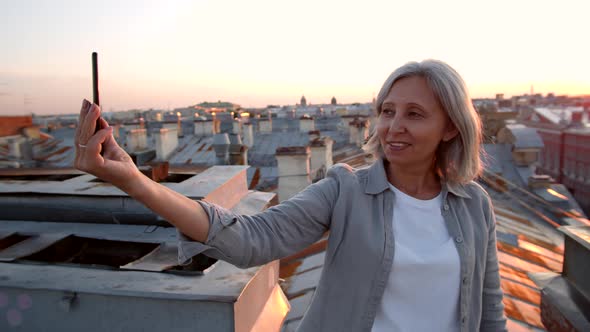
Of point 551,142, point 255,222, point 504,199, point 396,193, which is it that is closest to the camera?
point 255,222

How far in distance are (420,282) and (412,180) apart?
49cm

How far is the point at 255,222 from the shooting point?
5.68ft

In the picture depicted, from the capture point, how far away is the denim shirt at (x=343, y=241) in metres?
1.67

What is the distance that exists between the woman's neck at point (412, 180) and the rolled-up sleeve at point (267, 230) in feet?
1.09

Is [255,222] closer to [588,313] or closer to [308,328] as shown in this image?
[308,328]

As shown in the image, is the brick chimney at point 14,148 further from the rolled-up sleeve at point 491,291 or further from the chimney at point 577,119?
the chimney at point 577,119

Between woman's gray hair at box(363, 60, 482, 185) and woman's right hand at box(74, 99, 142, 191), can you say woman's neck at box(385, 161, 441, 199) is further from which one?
woman's right hand at box(74, 99, 142, 191)

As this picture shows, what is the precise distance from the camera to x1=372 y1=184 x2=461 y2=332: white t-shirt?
1.87 meters

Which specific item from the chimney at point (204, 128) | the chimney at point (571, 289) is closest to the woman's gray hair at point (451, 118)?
the chimney at point (571, 289)

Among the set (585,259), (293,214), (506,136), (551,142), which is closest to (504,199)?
(506,136)

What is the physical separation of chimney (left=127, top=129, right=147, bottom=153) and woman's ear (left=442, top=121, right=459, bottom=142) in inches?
725

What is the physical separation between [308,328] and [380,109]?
106 centimetres

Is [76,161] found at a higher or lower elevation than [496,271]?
higher

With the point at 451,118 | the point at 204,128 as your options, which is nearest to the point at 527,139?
the point at 204,128
